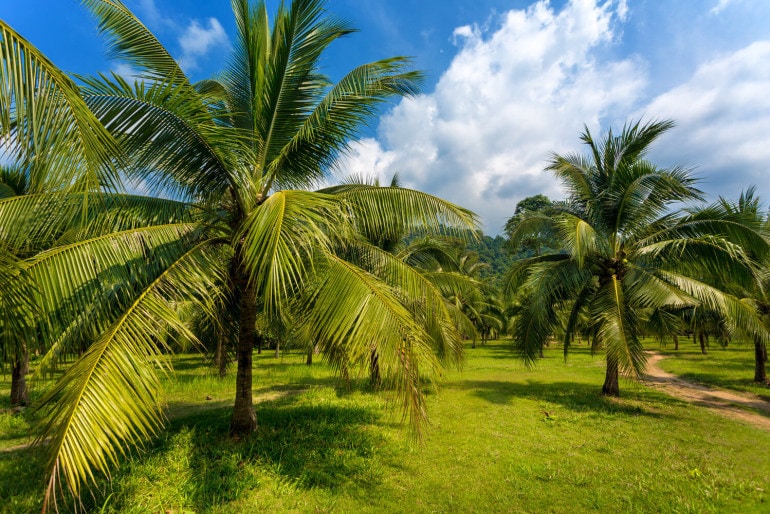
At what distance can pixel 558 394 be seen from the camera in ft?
35.8

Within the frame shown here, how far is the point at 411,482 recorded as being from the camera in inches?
205

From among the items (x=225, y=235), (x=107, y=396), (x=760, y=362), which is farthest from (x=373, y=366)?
(x=760, y=362)

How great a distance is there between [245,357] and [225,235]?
220 cm

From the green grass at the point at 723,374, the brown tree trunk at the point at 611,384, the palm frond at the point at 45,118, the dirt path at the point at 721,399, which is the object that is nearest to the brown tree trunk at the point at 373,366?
the palm frond at the point at 45,118

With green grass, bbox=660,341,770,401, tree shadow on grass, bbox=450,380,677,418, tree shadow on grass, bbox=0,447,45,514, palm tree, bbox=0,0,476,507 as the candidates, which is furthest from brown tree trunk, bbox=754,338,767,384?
tree shadow on grass, bbox=0,447,45,514

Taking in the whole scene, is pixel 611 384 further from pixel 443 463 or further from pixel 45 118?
pixel 45 118

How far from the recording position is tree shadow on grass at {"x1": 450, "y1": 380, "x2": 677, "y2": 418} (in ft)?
30.0

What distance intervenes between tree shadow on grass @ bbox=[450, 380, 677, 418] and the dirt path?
48.9 inches

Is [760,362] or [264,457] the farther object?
[760,362]

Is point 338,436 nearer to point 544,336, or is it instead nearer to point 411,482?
point 411,482

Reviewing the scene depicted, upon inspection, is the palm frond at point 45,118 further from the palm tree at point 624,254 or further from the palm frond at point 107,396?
the palm tree at point 624,254

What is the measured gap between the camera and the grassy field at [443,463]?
4.59m

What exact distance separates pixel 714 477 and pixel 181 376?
16134mm

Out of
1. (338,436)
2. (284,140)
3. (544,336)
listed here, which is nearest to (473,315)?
(544,336)
